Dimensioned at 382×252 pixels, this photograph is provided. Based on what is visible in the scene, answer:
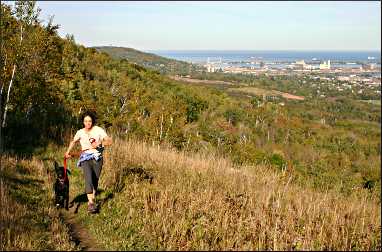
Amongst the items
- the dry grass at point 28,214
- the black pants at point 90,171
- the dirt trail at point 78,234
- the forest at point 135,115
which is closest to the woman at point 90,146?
the black pants at point 90,171

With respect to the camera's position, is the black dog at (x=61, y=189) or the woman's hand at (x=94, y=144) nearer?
the woman's hand at (x=94, y=144)

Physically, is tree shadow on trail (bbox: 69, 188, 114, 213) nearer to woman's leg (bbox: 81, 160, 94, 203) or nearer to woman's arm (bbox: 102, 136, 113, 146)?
woman's leg (bbox: 81, 160, 94, 203)

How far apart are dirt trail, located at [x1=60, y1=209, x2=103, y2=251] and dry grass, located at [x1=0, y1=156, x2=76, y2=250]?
18 cm

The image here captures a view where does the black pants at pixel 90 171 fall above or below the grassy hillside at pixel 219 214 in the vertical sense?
above

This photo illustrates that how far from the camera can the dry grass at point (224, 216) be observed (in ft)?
16.5

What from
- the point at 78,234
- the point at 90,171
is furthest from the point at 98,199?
→ the point at 78,234

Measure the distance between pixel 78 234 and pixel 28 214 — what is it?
77 cm

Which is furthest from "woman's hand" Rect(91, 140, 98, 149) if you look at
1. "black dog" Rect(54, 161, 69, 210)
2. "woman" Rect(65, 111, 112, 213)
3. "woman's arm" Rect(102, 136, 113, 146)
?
"black dog" Rect(54, 161, 69, 210)

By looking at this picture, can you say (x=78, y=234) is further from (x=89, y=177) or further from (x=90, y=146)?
(x=90, y=146)

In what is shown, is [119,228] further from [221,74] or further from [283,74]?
[283,74]

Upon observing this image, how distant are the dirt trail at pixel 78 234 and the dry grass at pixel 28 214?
0.60 ft

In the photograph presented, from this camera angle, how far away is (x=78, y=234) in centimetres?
549

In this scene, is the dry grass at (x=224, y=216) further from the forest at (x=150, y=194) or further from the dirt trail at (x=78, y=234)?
the dirt trail at (x=78, y=234)

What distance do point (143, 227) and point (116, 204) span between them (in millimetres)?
1245
